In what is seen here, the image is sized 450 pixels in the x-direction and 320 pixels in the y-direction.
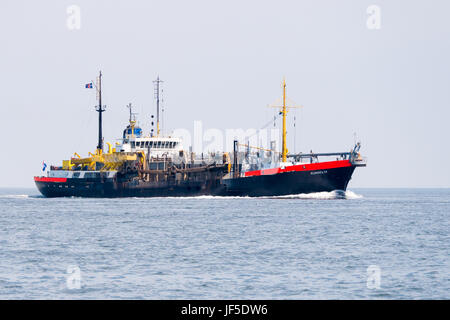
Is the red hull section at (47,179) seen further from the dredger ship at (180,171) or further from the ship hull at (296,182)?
the ship hull at (296,182)

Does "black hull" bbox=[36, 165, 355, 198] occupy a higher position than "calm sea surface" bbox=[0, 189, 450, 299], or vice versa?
"black hull" bbox=[36, 165, 355, 198]

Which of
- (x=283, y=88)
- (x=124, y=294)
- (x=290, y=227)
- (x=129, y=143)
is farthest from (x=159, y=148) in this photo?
(x=124, y=294)

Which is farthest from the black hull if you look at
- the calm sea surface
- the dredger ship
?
the calm sea surface

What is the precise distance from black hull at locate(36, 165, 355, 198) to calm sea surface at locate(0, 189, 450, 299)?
23016mm

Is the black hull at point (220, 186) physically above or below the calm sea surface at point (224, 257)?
above

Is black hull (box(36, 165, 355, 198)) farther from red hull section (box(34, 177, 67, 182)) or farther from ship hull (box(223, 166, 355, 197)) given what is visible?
red hull section (box(34, 177, 67, 182))

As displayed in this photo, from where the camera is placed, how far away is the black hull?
89125mm

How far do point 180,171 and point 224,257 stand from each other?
60944 mm

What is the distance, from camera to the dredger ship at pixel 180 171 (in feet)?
293

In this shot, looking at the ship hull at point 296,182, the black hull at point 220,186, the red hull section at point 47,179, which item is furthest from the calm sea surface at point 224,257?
the red hull section at point 47,179

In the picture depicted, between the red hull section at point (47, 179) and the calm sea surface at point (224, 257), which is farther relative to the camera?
the red hull section at point (47, 179)

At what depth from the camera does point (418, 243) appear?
150 ft

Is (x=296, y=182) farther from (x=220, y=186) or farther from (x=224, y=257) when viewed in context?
(x=224, y=257)

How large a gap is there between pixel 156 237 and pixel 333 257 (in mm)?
14070
